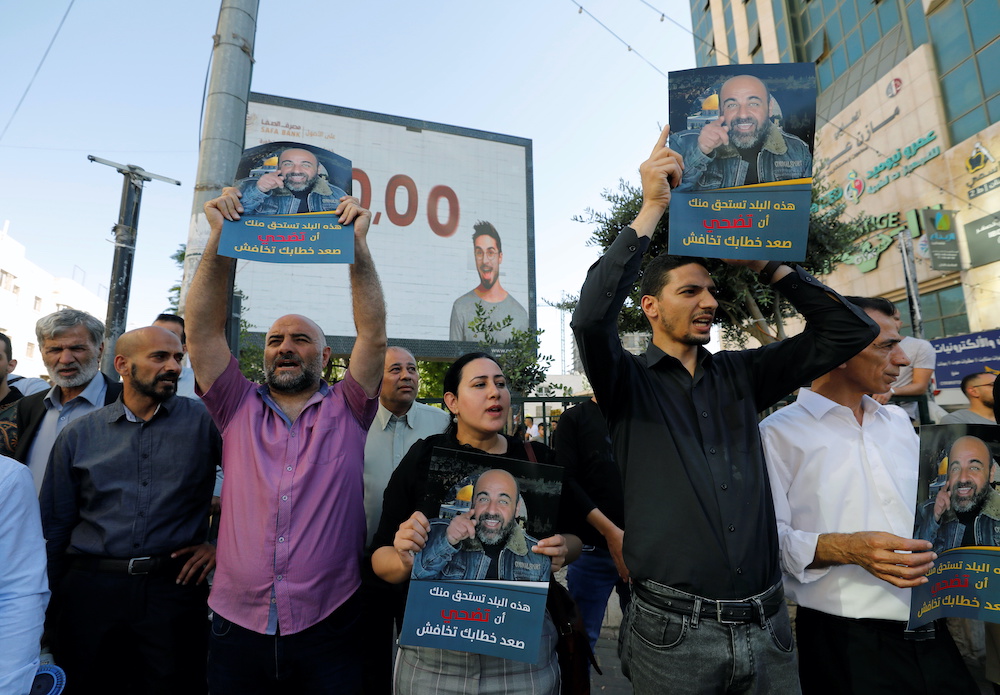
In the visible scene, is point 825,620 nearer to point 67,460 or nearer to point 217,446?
point 217,446

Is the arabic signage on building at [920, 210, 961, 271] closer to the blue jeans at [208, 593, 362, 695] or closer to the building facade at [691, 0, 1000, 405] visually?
the building facade at [691, 0, 1000, 405]

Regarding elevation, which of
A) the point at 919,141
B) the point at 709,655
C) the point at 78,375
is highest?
the point at 919,141

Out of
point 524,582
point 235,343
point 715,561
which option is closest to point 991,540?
point 715,561

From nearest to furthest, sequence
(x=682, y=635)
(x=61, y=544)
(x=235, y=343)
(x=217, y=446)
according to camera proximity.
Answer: (x=682, y=635)
(x=61, y=544)
(x=217, y=446)
(x=235, y=343)

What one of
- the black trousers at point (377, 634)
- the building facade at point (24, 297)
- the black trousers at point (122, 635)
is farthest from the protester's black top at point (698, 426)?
the building facade at point (24, 297)

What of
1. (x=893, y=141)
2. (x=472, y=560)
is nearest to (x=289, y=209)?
(x=472, y=560)

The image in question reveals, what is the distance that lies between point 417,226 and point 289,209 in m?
24.5

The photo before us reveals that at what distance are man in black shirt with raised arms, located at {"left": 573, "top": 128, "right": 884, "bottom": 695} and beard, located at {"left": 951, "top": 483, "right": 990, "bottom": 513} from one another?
19.2 inches

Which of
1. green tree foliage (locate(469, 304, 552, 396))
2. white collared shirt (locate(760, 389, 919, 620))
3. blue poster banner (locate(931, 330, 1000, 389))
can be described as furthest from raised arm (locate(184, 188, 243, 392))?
blue poster banner (locate(931, 330, 1000, 389))

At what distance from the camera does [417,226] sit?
2592cm

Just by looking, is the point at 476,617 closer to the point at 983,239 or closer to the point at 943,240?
the point at 983,239

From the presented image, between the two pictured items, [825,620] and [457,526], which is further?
[825,620]

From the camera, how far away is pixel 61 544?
2.34 m

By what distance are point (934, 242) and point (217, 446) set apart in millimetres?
20514
